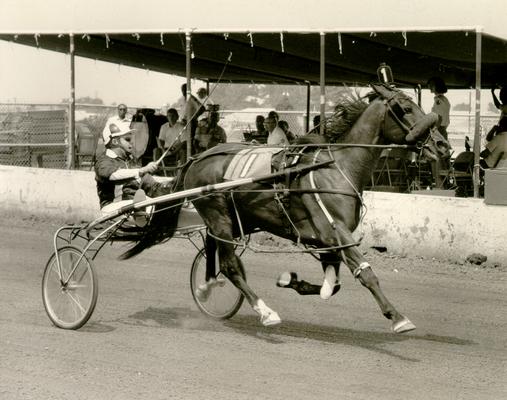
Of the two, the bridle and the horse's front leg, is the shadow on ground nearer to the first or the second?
the horse's front leg

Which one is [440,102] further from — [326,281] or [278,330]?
[326,281]

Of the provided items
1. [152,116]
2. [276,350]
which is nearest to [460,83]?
[152,116]

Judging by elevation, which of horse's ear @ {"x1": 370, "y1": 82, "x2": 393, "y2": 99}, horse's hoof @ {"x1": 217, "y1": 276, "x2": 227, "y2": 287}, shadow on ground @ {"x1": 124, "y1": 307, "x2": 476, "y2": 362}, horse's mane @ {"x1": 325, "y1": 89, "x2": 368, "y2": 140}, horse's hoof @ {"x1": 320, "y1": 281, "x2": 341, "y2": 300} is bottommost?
shadow on ground @ {"x1": 124, "y1": 307, "x2": 476, "y2": 362}

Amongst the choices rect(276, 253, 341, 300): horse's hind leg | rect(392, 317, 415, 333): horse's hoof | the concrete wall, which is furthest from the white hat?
the concrete wall

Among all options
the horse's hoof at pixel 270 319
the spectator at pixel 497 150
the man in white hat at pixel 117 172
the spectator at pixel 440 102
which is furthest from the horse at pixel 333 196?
the spectator at pixel 497 150

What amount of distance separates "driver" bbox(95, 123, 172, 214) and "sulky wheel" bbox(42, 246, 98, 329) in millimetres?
546

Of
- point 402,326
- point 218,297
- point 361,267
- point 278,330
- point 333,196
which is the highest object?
point 333,196

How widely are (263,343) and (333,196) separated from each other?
132cm

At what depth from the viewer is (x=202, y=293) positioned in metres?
8.47

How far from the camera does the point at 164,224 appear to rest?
28.2 ft

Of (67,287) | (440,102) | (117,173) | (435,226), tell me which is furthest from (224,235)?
(440,102)

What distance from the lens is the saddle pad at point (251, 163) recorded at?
25.8 feet

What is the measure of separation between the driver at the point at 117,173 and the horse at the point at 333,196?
2.51 feet

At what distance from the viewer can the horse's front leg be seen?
6.79 meters
